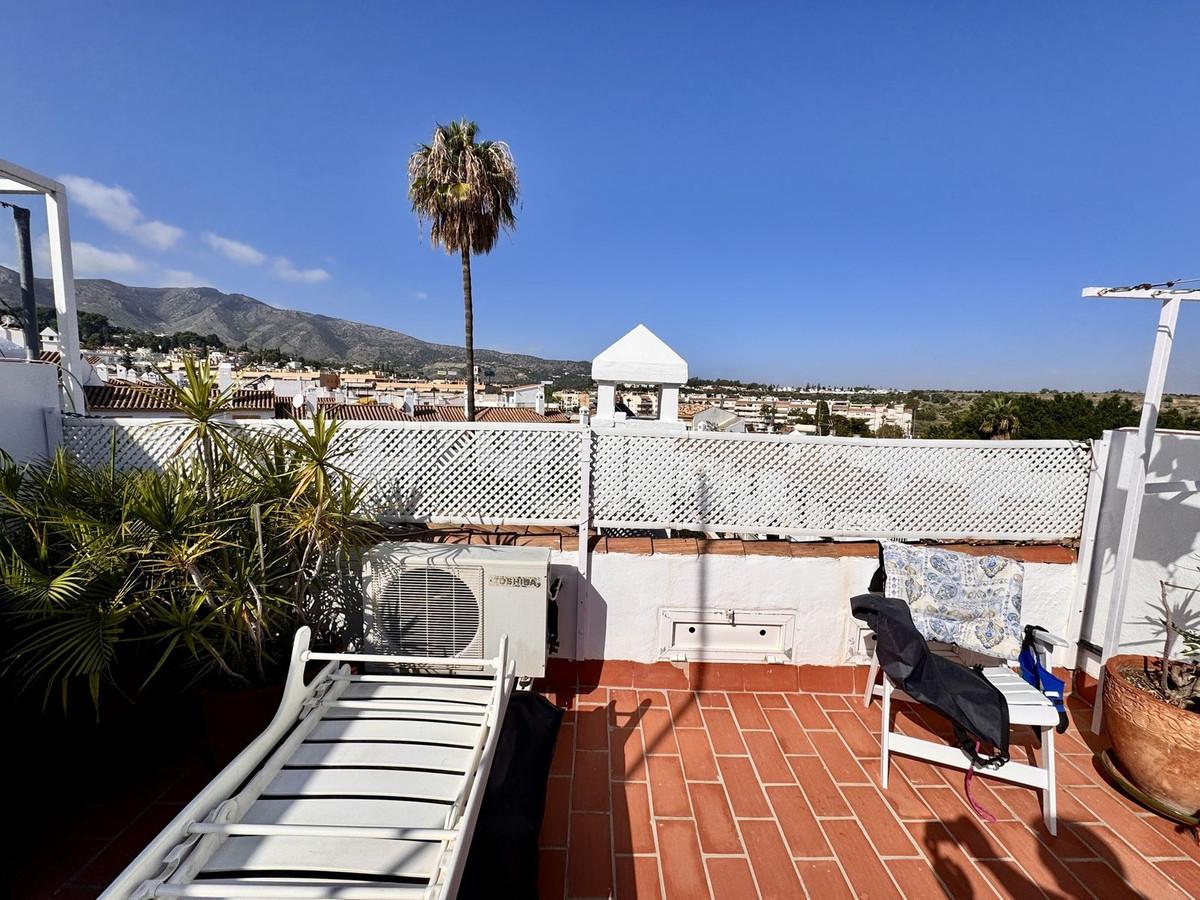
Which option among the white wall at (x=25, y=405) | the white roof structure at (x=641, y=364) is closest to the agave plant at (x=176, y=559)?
the white wall at (x=25, y=405)

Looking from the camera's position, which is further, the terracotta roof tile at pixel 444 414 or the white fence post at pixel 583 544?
the terracotta roof tile at pixel 444 414

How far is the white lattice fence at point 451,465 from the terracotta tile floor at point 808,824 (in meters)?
1.34

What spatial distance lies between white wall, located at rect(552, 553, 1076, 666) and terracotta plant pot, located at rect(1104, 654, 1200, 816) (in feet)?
4.06

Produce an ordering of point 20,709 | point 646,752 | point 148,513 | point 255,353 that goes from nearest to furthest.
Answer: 1. point 20,709
2. point 148,513
3. point 646,752
4. point 255,353

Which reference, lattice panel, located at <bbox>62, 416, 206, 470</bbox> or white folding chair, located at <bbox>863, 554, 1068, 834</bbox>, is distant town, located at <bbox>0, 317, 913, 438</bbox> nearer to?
lattice panel, located at <bbox>62, 416, 206, 470</bbox>

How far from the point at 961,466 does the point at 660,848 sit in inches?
118

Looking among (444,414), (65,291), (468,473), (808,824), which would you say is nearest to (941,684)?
(808,824)

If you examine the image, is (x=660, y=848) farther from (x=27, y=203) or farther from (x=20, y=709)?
(x=27, y=203)

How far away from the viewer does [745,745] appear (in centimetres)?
288

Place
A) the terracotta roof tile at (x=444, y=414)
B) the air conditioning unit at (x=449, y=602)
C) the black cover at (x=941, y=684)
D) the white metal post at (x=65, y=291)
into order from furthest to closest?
the terracotta roof tile at (x=444, y=414) < the white metal post at (x=65, y=291) < the air conditioning unit at (x=449, y=602) < the black cover at (x=941, y=684)

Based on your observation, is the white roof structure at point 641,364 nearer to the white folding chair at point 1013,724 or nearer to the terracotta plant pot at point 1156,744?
the white folding chair at point 1013,724

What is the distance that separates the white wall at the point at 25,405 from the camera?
306 centimetres

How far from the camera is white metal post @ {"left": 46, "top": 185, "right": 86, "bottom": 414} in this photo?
11.8 feet

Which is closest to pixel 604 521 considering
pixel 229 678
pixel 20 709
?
pixel 229 678
